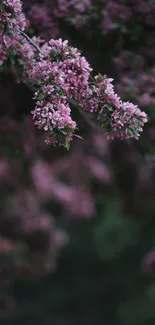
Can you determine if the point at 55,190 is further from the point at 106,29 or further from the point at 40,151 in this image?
the point at 106,29

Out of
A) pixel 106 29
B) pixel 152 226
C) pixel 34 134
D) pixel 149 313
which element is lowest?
pixel 106 29

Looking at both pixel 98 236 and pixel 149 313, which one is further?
pixel 98 236

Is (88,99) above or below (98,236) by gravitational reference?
below

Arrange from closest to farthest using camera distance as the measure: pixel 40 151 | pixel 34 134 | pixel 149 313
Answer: pixel 34 134 < pixel 40 151 < pixel 149 313

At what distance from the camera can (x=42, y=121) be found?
246cm

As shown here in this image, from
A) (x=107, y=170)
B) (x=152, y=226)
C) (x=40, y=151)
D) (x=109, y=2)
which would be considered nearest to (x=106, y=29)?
(x=109, y=2)

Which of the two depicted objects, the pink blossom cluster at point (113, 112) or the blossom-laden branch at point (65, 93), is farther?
the pink blossom cluster at point (113, 112)

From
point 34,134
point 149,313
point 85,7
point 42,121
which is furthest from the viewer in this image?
point 149,313

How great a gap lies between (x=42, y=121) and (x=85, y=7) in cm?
133

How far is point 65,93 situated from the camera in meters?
2.61

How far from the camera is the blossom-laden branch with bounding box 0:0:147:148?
97.2 inches

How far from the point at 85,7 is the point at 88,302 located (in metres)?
9.75

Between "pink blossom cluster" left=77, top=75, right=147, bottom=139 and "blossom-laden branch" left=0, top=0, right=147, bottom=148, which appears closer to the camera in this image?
"blossom-laden branch" left=0, top=0, right=147, bottom=148

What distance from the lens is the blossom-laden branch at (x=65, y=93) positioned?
8.10ft
